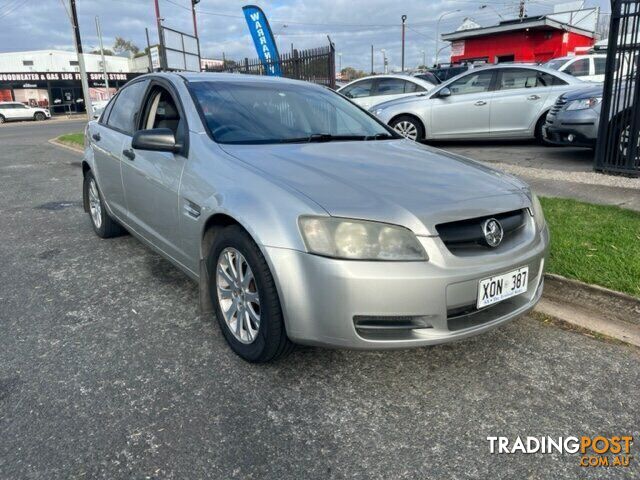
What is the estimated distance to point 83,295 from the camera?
12.2 feet

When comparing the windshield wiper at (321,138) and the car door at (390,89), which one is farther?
the car door at (390,89)

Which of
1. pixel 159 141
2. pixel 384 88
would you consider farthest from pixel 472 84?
pixel 159 141

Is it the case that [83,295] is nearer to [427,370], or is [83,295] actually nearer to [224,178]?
[224,178]

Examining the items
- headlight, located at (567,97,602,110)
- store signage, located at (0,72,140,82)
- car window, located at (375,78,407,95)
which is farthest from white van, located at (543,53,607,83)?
store signage, located at (0,72,140,82)

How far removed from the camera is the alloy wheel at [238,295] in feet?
8.61

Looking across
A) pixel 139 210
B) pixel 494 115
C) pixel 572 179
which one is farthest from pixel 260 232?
pixel 494 115

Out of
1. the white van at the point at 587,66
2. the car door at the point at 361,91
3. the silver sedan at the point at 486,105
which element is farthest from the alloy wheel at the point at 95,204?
the white van at the point at 587,66

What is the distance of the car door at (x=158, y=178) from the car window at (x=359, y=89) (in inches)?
329

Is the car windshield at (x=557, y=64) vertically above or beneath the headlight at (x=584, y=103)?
above

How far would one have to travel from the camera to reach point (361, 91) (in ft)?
38.6

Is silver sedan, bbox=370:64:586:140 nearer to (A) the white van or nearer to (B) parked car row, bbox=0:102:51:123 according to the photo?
(A) the white van

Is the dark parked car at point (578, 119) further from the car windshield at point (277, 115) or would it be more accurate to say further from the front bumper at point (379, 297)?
the front bumper at point (379, 297)

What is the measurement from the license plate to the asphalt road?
435 mm

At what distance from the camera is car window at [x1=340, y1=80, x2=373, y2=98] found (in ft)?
38.3
